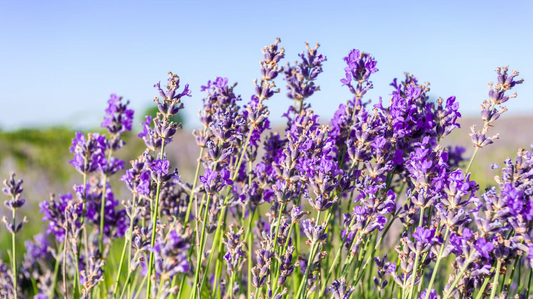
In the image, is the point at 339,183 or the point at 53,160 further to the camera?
the point at 53,160

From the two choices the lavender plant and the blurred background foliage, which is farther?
the blurred background foliage

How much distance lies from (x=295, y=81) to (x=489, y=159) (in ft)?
29.1

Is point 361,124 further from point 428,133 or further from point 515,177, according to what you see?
point 515,177

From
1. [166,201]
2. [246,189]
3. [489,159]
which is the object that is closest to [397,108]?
A: [246,189]

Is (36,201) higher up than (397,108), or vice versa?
(36,201)

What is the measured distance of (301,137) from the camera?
1.43 m

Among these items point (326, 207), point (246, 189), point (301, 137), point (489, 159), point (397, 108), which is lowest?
point (326, 207)

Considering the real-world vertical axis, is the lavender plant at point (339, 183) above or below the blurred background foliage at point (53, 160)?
below

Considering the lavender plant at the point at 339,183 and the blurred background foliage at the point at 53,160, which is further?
the blurred background foliage at the point at 53,160

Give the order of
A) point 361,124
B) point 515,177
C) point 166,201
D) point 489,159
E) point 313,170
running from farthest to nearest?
point 489,159 < point 166,201 < point 361,124 < point 313,170 < point 515,177

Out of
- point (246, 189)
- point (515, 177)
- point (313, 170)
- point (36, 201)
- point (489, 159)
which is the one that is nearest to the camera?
point (515, 177)

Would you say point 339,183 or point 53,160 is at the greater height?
point 53,160

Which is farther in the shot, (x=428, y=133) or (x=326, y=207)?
(x=428, y=133)

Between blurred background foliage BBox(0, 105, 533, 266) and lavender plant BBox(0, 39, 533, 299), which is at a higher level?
blurred background foliage BBox(0, 105, 533, 266)
